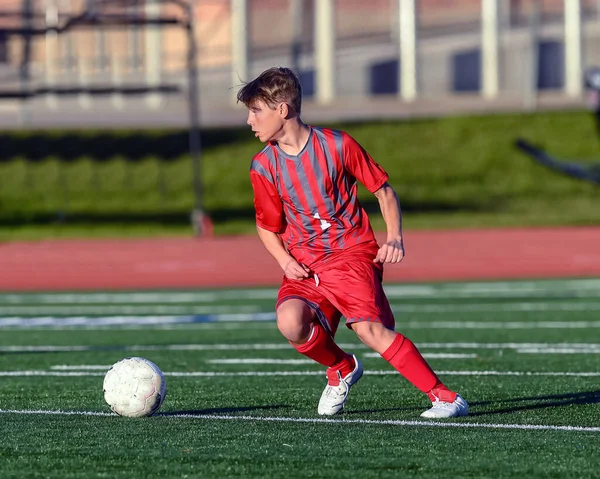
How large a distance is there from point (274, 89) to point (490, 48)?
2579 cm

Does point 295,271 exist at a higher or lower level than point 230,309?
higher

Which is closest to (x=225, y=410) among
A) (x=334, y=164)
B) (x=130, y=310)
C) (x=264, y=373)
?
(x=334, y=164)

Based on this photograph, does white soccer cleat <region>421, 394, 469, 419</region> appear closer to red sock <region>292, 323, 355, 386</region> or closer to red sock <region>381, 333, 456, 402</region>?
red sock <region>381, 333, 456, 402</region>

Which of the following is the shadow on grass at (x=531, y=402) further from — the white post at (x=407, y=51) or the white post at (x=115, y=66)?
the white post at (x=407, y=51)

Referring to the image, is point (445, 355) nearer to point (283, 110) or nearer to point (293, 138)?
point (293, 138)

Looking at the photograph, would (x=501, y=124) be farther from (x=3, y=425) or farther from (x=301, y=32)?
(x=3, y=425)

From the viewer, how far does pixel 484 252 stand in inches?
735

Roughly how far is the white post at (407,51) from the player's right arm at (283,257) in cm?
2453

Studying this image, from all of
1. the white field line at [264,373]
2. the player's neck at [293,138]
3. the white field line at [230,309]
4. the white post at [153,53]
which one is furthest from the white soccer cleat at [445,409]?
the white post at [153,53]

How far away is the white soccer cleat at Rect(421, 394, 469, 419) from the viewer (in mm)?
5676

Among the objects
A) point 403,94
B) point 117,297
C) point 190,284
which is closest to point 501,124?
point 403,94

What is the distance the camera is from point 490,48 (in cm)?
3069

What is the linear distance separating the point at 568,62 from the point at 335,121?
650 centimetres

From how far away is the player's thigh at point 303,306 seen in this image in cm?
569
